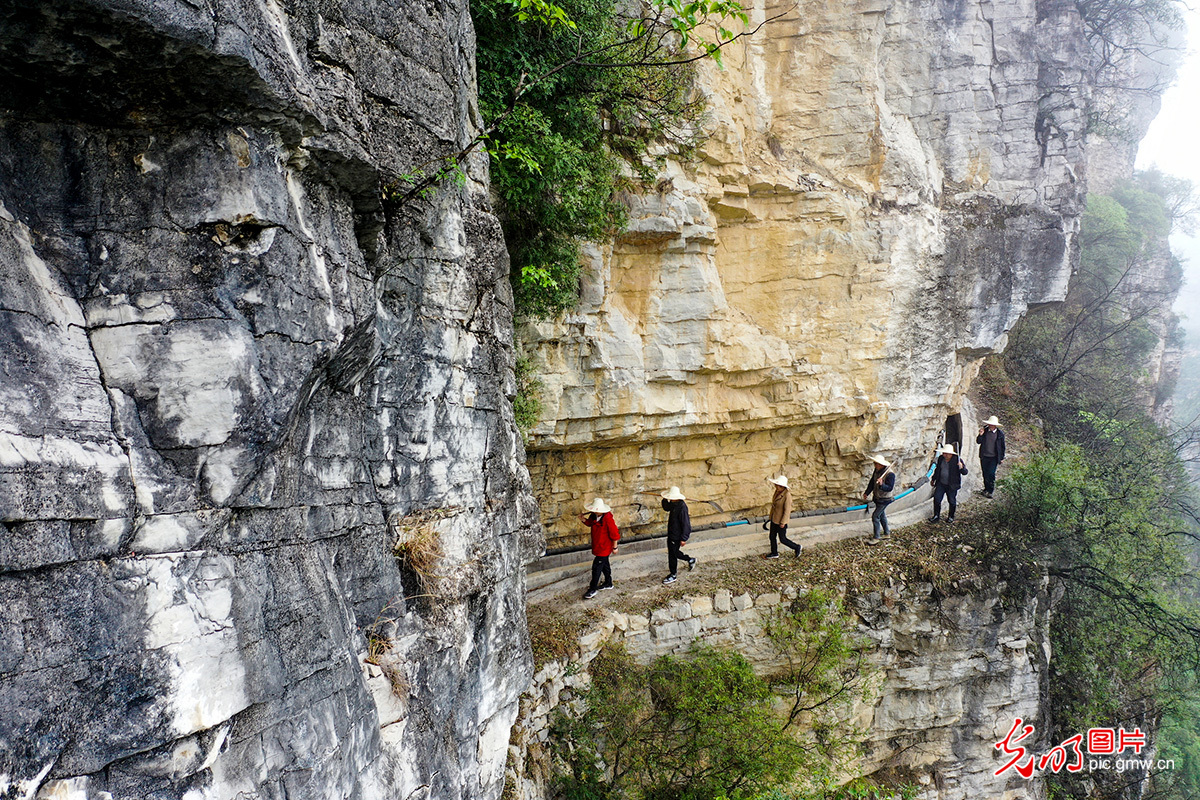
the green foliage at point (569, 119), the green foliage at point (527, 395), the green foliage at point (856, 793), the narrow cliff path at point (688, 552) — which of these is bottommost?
the green foliage at point (856, 793)

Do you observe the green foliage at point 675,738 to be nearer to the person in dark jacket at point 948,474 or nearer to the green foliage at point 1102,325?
the person in dark jacket at point 948,474

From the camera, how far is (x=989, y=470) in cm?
1225

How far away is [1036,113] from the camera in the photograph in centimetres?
1312

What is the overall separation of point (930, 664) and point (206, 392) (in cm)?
1190

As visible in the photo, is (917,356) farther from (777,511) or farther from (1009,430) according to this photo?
(1009,430)

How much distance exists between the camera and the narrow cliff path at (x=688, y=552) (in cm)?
949

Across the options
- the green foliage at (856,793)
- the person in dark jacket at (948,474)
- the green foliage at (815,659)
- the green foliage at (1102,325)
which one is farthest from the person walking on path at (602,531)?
the green foliage at (1102,325)

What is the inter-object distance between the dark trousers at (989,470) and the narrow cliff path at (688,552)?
52 cm

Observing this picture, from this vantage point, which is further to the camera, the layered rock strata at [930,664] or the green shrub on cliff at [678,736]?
the layered rock strata at [930,664]

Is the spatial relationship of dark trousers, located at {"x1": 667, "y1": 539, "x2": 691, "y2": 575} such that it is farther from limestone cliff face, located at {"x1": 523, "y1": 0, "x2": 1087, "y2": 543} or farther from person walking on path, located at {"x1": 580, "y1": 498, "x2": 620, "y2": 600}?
limestone cliff face, located at {"x1": 523, "y1": 0, "x2": 1087, "y2": 543}

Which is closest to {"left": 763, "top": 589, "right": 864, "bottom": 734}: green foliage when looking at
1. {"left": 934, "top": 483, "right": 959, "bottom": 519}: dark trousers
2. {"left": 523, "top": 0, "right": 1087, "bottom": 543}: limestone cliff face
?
{"left": 523, "top": 0, "right": 1087, "bottom": 543}: limestone cliff face

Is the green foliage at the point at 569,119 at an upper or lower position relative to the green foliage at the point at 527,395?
upper

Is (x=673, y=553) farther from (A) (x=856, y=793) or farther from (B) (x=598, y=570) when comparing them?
(A) (x=856, y=793)

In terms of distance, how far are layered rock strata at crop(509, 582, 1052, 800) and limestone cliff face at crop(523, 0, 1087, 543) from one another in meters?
2.36
